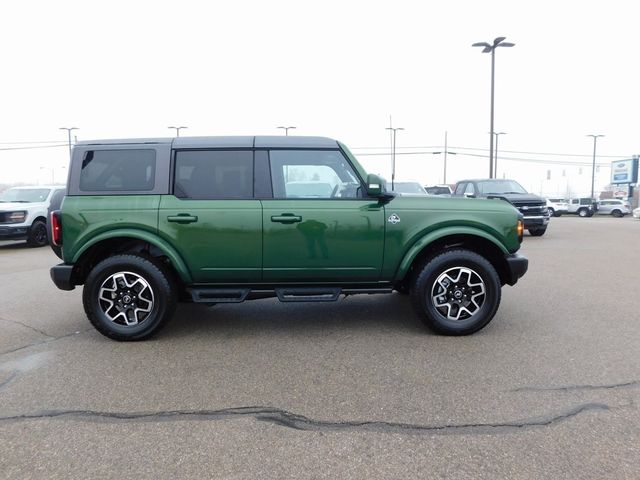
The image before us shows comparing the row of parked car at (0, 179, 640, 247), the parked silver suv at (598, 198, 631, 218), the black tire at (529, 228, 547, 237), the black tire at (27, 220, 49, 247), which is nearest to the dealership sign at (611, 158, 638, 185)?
the parked silver suv at (598, 198, 631, 218)

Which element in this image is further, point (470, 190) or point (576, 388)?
point (470, 190)

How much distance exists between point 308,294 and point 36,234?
12.0 m

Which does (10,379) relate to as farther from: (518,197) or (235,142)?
(518,197)

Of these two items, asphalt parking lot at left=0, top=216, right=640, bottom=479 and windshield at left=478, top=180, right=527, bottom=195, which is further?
windshield at left=478, top=180, right=527, bottom=195

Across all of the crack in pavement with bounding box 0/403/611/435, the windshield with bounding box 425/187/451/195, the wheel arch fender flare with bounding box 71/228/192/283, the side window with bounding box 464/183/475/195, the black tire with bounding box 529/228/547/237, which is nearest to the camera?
the crack in pavement with bounding box 0/403/611/435

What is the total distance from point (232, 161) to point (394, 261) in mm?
1897

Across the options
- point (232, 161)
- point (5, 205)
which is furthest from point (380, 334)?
point (5, 205)

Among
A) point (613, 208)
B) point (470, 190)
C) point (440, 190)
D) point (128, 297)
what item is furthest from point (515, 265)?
point (613, 208)

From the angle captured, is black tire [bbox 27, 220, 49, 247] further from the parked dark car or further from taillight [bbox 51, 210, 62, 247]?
the parked dark car

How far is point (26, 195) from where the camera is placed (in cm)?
1439

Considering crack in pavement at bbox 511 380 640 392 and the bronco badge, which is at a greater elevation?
the bronco badge

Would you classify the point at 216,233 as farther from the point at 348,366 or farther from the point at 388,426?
the point at 388,426

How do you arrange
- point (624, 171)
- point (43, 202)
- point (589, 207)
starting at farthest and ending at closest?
point (624, 171) → point (589, 207) → point (43, 202)

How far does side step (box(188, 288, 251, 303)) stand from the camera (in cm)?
465
